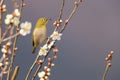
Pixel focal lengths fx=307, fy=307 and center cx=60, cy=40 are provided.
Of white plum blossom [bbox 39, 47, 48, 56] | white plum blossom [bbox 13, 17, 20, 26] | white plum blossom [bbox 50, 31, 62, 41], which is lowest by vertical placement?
white plum blossom [bbox 39, 47, 48, 56]

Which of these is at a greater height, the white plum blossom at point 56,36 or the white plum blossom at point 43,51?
the white plum blossom at point 56,36

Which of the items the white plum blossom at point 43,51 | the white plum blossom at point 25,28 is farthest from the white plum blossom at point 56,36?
the white plum blossom at point 25,28

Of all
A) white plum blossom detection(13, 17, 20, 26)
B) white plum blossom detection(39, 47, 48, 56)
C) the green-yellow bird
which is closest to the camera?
white plum blossom detection(13, 17, 20, 26)

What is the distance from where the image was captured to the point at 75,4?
3.19m

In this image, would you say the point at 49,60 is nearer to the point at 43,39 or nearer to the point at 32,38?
the point at 43,39

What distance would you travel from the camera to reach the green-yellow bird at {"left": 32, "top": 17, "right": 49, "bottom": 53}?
142 inches

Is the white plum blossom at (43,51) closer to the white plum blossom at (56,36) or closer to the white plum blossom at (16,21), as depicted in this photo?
the white plum blossom at (56,36)

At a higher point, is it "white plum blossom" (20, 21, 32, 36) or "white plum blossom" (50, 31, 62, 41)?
"white plum blossom" (20, 21, 32, 36)

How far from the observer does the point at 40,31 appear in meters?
3.63

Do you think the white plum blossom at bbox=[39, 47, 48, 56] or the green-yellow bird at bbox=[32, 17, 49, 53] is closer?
the white plum blossom at bbox=[39, 47, 48, 56]

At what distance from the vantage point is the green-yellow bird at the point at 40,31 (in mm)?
3602

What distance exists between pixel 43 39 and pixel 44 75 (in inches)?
23.1

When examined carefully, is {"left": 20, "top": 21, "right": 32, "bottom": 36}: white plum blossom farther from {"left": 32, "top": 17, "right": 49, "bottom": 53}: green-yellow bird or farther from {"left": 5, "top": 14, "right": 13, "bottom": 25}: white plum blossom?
{"left": 32, "top": 17, "right": 49, "bottom": 53}: green-yellow bird

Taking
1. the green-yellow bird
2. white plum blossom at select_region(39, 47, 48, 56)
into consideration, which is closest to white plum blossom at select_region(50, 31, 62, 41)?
white plum blossom at select_region(39, 47, 48, 56)
